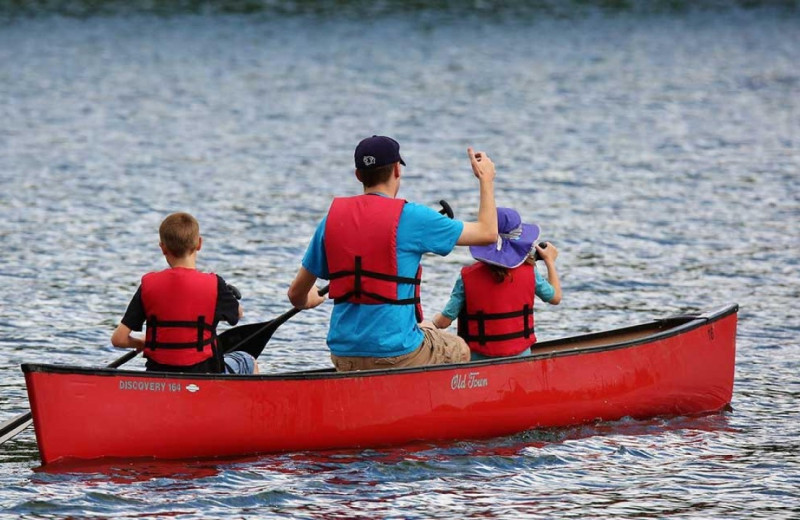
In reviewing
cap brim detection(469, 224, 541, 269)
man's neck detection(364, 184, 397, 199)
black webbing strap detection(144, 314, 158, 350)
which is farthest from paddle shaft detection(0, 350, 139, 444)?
cap brim detection(469, 224, 541, 269)

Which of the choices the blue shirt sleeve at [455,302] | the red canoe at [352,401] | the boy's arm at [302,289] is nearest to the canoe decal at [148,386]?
the red canoe at [352,401]

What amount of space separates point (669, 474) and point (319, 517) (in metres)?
2.08

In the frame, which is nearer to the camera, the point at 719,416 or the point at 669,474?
the point at 669,474

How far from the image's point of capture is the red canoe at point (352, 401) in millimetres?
7812

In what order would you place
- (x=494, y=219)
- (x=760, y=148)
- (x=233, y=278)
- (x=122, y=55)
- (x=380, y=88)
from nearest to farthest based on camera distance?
(x=494, y=219), (x=233, y=278), (x=760, y=148), (x=380, y=88), (x=122, y=55)

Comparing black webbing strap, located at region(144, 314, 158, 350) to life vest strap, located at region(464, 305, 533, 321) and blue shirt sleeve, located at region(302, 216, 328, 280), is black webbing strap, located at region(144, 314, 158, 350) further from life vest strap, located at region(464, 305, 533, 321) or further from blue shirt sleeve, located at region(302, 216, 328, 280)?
life vest strap, located at region(464, 305, 533, 321)

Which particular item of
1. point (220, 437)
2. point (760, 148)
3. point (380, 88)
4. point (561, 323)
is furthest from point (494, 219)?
point (380, 88)

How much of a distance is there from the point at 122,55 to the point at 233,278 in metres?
23.5

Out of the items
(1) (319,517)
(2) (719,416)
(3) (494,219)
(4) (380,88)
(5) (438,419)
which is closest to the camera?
(1) (319,517)

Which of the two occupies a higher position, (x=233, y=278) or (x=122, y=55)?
(x=122, y=55)

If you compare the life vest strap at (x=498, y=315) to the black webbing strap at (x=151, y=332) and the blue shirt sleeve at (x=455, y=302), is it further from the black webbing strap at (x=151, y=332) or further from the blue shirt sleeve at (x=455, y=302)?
the black webbing strap at (x=151, y=332)

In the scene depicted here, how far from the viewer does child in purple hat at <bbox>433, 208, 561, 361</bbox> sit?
29.0ft

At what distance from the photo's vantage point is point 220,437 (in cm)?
819

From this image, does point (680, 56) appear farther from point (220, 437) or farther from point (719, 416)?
point (220, 437)
